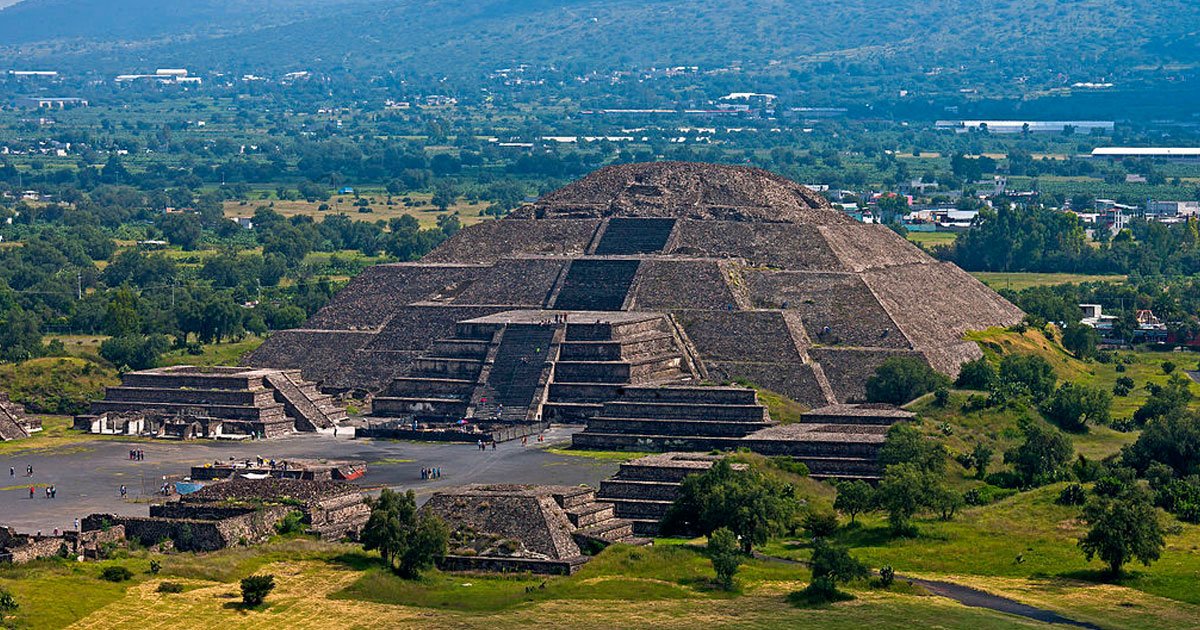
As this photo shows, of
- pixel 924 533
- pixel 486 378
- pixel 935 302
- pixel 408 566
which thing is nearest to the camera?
pixel 408 566

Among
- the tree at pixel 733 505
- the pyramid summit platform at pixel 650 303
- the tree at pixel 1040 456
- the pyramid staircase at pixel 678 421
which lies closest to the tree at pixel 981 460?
the tree at pixel 1040 456

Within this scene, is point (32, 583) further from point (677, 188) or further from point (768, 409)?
point (677, 188)

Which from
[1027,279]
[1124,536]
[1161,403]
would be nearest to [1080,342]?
[1161,403]

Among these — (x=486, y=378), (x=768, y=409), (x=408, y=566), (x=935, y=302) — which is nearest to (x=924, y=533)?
(x=408, y=566)

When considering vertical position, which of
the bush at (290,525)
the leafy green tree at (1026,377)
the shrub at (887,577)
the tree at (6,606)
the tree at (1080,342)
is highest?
the tree at (6,606)

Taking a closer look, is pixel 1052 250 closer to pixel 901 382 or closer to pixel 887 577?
pixel 901 382

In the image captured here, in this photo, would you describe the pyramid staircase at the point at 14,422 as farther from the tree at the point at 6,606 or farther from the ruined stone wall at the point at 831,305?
the tree at the point at 6,606

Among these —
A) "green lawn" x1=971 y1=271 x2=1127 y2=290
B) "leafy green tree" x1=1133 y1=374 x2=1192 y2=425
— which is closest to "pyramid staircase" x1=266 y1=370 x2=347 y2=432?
"leafy green tree" x1=1133 y1=374 x2=1192 y2=425
